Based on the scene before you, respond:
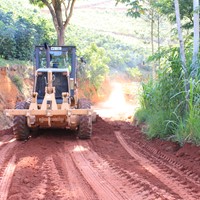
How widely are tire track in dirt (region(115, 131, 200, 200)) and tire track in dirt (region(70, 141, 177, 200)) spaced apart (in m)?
0.28

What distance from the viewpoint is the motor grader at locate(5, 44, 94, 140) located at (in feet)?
40.3

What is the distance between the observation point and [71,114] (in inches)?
480

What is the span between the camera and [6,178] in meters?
7.81

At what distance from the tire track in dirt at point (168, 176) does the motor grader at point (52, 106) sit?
249 cm

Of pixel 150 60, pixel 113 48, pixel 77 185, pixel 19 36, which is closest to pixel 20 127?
pixel 150 60

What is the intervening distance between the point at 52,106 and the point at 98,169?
4266mm

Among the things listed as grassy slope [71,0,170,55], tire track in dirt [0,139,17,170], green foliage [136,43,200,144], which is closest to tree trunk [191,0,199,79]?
green foliage [136,43,200,144]

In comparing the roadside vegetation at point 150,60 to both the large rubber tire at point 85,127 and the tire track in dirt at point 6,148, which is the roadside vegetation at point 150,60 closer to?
the large rubber tire at point 85,127

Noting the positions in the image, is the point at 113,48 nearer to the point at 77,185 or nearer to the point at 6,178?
the point at 6,178

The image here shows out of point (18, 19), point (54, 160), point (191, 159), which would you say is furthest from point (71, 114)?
point (18, 19)

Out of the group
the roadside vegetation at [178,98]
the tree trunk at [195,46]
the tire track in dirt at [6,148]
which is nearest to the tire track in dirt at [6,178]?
the tire track in dirt at [6,148]

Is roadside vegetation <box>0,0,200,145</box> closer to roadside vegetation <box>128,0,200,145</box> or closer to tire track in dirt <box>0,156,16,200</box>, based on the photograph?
roadside vegetation <box>128,0,200,145</box>

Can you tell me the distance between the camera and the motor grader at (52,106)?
484 inches

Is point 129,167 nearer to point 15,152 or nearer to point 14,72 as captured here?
point 15,152
